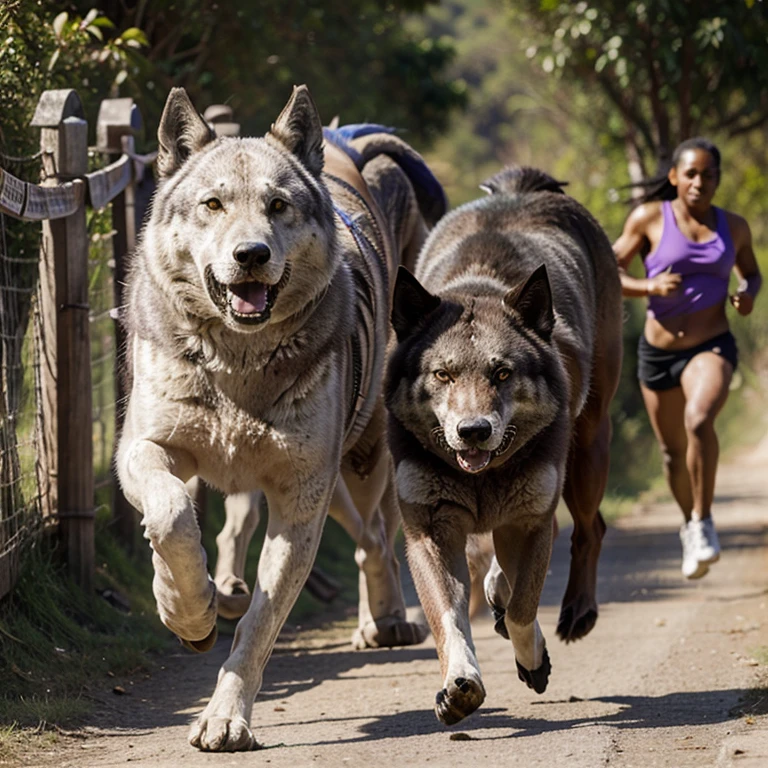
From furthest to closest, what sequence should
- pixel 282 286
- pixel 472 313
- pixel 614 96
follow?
pixel 614 96, pixel 472 313, pixel 282 286

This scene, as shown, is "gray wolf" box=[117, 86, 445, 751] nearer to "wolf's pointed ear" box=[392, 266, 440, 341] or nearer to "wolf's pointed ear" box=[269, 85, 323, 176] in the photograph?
"wolf's pointed ear" box=[269, 85, 323, 176]

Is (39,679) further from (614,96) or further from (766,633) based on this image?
(614,96)

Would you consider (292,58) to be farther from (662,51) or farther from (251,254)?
(251,254)

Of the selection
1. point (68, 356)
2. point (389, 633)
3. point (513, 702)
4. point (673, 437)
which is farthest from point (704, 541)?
point (68, 356)

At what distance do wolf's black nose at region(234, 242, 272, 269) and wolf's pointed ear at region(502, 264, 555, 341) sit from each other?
3.37 ft

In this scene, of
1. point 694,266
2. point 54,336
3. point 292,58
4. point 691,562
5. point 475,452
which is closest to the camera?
point 475,452

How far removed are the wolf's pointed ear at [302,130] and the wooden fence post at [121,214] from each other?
2.29 metres

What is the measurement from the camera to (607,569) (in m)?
9.39

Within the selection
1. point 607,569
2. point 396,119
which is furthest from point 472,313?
point 396,119

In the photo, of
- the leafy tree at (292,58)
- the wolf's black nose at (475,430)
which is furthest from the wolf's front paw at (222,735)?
the leafy tree at (292,58)

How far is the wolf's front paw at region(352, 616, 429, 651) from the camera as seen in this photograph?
6734mm

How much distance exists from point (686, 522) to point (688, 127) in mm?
5894

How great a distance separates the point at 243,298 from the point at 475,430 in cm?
85

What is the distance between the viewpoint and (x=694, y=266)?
25.8ft
